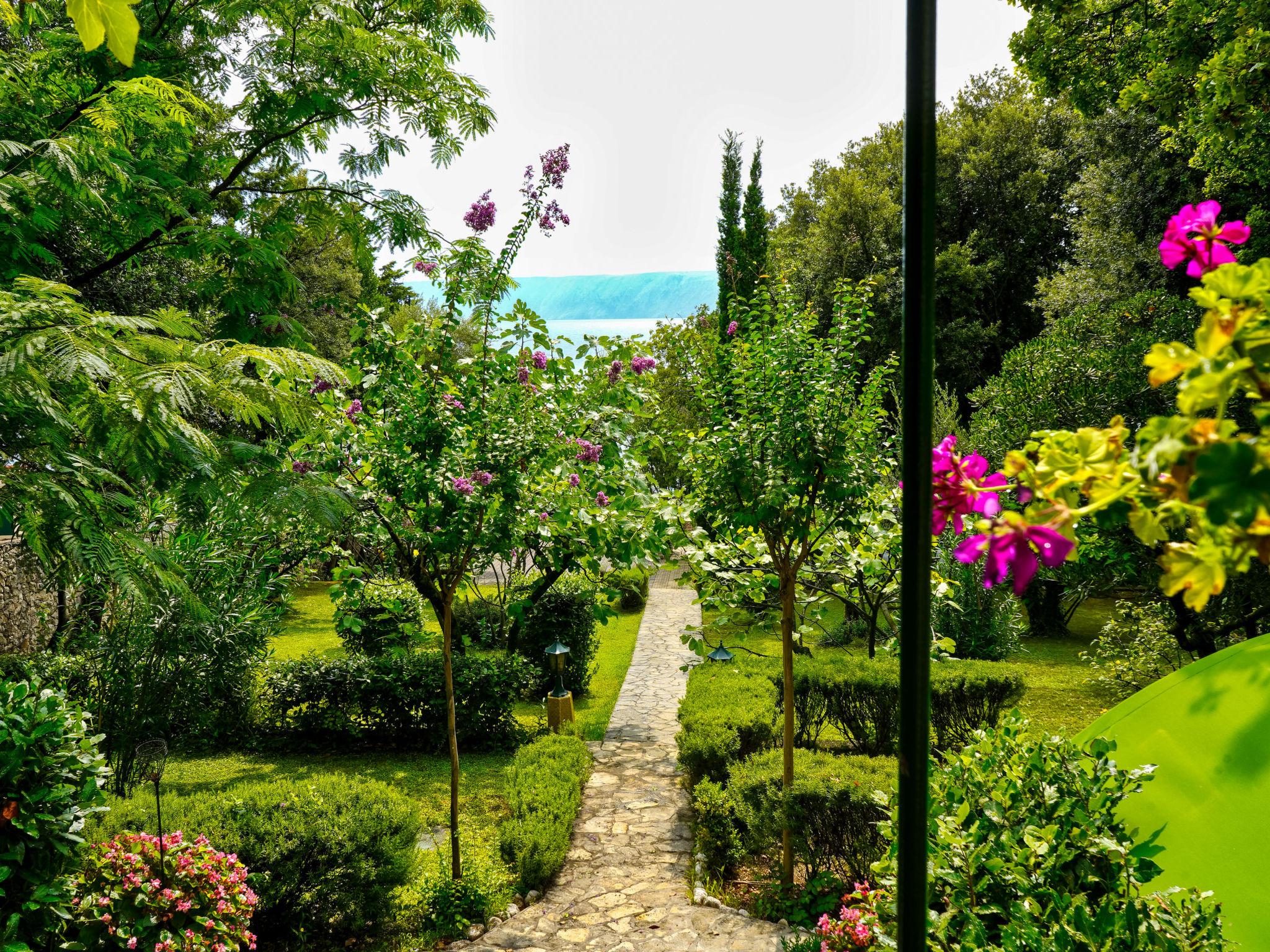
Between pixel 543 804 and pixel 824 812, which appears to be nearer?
pixel 824 812

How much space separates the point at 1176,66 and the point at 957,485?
805cm

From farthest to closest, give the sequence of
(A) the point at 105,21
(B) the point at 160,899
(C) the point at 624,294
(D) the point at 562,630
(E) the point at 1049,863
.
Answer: (C) the point at 624,294 → (D) the point at 562,630 → (B) the point at 160,899 → (E) the point at 1049,863 → (A) the point at 105,21

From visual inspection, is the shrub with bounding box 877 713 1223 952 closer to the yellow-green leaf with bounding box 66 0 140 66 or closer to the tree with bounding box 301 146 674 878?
the yellow-green leaf with bounding box 66 0 140 66

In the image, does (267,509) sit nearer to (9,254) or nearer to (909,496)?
(9,254)

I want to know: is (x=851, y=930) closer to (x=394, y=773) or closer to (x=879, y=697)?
(x=879, y=697)

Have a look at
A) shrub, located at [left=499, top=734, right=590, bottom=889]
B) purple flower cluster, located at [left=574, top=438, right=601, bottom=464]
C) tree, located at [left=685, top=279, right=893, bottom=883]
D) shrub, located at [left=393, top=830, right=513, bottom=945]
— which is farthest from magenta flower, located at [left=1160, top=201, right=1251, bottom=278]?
shrub, located at [left=499, top=734, right=590, bottom=889]

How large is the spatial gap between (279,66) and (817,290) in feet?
47.3

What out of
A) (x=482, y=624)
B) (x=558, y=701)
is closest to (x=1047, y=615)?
(x=558, y=701)

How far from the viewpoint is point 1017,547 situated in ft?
2.00

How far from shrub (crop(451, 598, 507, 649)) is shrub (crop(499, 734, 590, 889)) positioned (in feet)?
15.3

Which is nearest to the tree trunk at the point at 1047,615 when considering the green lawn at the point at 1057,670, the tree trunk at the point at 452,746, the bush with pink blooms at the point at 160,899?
the green lawn at the point at 1057,670

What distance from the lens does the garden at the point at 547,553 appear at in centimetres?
187

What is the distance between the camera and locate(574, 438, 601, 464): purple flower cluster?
524 cm

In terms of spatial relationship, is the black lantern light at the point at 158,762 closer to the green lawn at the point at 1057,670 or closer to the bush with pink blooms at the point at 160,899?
the bush with pink blooms at the point at 160,899
